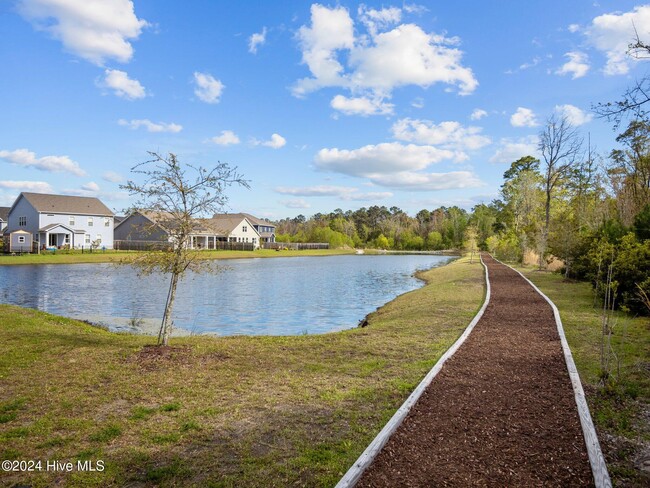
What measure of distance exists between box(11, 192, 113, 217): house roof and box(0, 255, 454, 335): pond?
23787 millimetres

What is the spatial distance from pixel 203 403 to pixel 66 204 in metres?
56.0

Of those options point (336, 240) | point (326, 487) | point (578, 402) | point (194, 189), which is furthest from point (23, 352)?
point (336, 240)

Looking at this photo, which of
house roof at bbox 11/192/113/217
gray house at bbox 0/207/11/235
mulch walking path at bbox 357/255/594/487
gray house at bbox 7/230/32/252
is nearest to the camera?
mulch walking path at bbox 357/255/594/487

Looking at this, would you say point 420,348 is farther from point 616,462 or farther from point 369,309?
point 369,309

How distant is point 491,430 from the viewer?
477 centimetres

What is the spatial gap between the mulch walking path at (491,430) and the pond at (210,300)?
5587 mm

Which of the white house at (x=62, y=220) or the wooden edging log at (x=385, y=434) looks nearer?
the wooden edging log at (x=385, y=434)

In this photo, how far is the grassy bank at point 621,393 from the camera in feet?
14.1

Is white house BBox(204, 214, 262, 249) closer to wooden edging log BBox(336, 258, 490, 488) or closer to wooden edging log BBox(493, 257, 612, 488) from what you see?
wooden edging log BBox(336, 258, 490, 488)

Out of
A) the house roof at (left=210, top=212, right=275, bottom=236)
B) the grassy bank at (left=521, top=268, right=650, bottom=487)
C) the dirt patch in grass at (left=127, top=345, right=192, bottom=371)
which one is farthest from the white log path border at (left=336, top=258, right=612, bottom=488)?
the house roof at (left=210, top=212, right=275, bottom=236)

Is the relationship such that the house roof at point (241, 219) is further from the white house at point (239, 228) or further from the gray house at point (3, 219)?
the gray house at point (3, 219)

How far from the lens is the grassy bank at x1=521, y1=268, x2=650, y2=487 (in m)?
4.30

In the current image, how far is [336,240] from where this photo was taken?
92.2 meters

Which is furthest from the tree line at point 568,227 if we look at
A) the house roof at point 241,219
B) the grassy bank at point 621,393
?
the house roof at point 241,219
